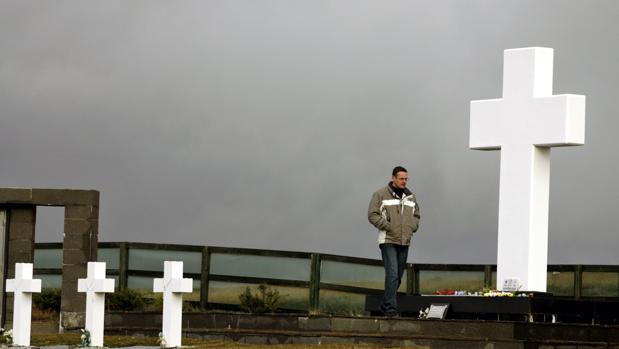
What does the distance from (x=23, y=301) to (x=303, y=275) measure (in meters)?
9.03

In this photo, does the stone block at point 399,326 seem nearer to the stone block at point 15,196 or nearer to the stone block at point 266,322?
the stone block at point 266,322

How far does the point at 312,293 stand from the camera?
2864cm

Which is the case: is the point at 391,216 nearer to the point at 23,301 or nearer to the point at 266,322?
the point at 266,322

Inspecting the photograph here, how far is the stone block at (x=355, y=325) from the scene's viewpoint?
69.9 ft

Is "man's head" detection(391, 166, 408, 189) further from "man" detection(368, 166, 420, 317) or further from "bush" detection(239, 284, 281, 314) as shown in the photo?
"bush" detection(239, 284, 281, 314)

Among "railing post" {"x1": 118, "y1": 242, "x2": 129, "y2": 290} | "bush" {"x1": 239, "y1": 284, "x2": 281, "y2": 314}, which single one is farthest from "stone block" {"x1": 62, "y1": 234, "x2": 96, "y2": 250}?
"railing post" {"x1": 118, "y1": 242, "x2": 129, "y2": 290}

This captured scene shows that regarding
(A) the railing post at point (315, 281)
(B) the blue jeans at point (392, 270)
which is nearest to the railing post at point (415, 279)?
(A) the railing post at point (315, 281)

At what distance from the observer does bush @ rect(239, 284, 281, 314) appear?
27391 millimetres

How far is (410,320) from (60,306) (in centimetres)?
902

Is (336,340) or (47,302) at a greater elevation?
(47,302)

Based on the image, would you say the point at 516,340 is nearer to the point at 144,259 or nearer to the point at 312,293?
the point at 312,293

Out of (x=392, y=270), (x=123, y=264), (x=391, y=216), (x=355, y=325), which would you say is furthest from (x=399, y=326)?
(x=123, y=264)

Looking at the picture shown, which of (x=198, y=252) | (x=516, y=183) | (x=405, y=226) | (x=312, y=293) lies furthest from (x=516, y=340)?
(x=198, y=252)

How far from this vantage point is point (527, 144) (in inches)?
934
